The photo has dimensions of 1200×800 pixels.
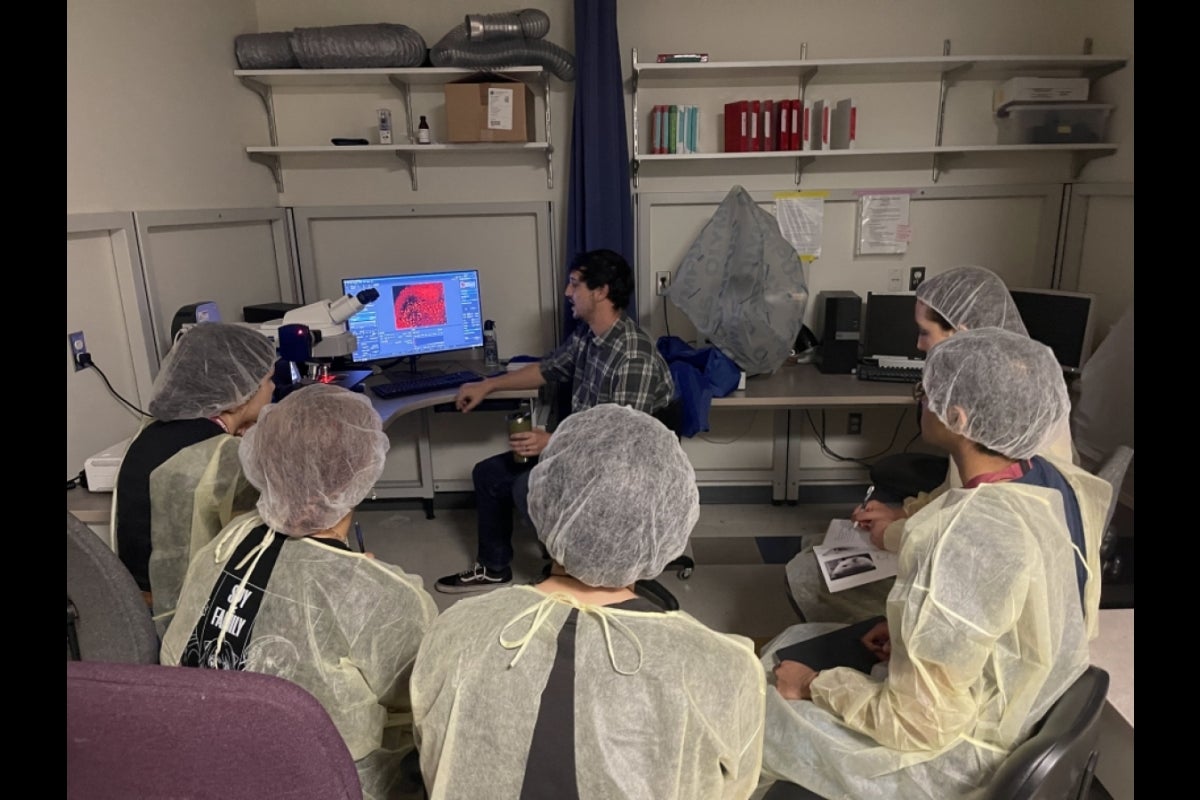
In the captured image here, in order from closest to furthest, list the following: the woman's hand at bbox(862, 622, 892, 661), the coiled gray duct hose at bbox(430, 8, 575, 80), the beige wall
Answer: the woman's hand at bbox(862, 622, 892, 661), the beige wall, the coiled gray duct hose at bbox(430, 8, 575, 80)

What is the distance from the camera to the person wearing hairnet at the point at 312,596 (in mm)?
1184

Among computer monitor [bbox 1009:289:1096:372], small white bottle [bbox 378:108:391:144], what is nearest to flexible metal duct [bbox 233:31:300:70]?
small white bottle [bbox 378:108:391:144]

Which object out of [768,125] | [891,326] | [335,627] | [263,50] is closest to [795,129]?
[768,125]

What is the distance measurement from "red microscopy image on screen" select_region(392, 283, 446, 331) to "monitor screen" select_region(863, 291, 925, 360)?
6.36ft

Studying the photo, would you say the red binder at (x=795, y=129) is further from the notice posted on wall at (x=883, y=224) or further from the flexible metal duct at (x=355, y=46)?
the flexible metal duct at (x=355, y=46)

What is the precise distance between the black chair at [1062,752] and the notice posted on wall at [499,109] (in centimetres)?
276

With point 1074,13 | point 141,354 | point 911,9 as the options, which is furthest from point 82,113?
point 1074,13

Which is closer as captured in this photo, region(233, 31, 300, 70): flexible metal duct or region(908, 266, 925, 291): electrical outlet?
region(233, 31, 300, 70): flexible metal duct

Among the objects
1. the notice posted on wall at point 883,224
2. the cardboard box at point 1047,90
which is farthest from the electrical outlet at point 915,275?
the cardboard box at point 1047,90

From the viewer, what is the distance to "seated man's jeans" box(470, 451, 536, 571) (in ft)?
9.75

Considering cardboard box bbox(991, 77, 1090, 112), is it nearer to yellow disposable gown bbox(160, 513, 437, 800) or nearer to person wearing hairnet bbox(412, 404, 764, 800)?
person wearing hairnet bbox(412, 404, 764, 800)

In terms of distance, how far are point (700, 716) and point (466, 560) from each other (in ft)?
7.84

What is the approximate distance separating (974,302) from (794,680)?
124cm
